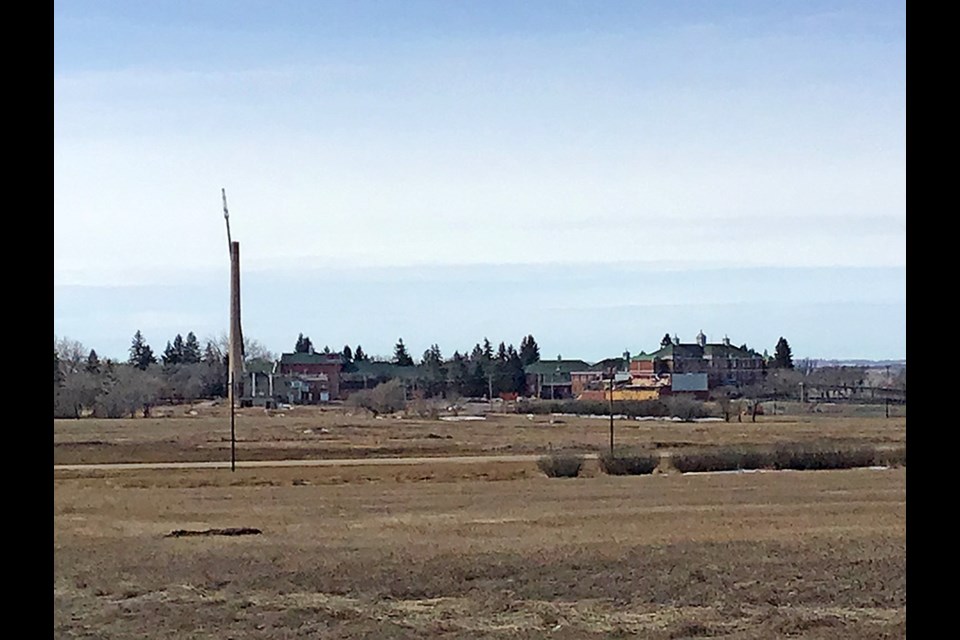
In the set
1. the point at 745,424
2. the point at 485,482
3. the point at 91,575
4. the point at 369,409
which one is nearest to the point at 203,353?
the point at 369,409

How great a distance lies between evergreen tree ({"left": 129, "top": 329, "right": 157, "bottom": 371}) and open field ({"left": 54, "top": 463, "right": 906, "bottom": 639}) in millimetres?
12458

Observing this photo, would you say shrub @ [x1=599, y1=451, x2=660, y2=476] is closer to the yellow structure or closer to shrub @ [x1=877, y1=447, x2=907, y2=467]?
shrub @ [x1=877, y1=447, x2=907, y2=467]

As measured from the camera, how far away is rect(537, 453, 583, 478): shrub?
15562 millimetres

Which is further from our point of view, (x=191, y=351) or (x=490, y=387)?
(x=490, y=387)

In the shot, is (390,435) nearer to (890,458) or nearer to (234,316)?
(234,316)

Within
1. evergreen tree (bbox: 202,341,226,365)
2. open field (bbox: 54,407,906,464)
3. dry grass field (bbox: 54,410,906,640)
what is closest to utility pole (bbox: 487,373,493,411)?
open field (bbox: 54,407,906,464)

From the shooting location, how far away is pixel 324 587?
751cm

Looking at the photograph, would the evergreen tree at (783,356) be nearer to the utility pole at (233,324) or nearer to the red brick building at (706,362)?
the red brick building at (706,362)

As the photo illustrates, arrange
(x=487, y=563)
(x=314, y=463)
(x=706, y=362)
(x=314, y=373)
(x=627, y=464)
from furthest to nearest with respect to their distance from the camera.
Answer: (x=314, y=373) → (x=706, y=362) → (x=314, y=463) → (x=627, y=464) → (x=487, y=563)

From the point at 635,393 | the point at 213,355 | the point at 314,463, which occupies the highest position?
the point at 213,355

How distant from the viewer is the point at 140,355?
26.0 m

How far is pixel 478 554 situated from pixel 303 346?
75.1 feet

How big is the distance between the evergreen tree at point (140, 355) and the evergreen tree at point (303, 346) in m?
4.26

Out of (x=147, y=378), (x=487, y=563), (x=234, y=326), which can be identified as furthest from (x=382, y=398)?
(x=487, y=563)
